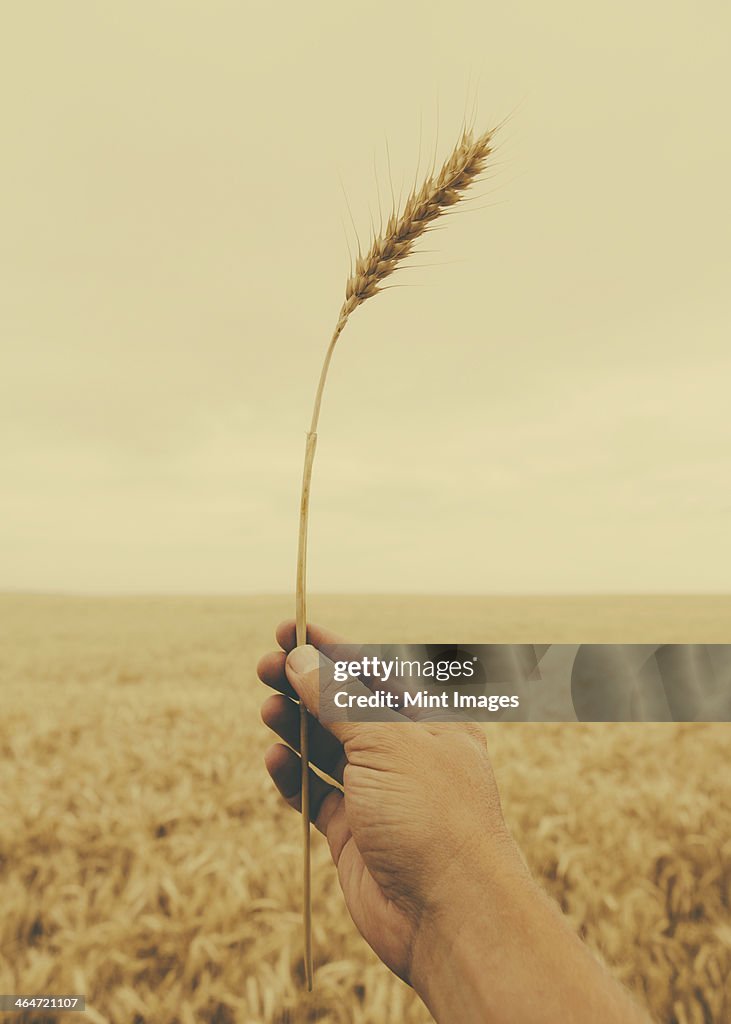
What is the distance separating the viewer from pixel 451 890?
5.65 feet

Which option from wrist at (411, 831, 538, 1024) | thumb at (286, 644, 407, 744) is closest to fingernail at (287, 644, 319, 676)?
thumb at (286, 644, 407, 744)

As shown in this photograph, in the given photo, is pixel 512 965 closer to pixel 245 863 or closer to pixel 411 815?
pixel 411 815

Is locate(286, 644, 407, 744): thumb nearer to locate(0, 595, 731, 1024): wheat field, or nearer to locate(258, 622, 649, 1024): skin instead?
locate(258, 622, 649, 1024): skin

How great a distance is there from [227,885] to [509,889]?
2.03 m

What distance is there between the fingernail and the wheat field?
1.56m

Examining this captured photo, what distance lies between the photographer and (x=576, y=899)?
10.6 feet

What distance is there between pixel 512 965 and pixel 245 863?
7.24ft

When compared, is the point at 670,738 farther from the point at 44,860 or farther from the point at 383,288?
the point at 383,288

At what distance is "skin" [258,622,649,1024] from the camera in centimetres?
152

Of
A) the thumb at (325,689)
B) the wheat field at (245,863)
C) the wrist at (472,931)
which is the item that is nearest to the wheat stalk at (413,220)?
the thumb at (325,689)

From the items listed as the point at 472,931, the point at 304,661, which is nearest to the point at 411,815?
the point at 472,931

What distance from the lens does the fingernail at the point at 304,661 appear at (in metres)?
1.89

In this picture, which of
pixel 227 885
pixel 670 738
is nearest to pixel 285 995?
pixel 227 885

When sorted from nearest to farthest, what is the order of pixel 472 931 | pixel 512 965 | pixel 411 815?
pixel 512 965, pixel 472 931, pixel 411 815
